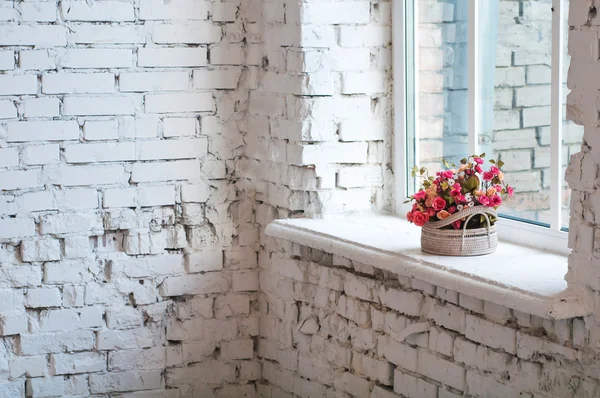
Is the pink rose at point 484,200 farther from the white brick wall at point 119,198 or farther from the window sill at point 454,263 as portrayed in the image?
the white brick wall at point 119,198

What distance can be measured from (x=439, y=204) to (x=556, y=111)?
0.41m

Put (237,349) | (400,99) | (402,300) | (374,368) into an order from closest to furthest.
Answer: (402,300)
(374,368)
(400,99)
(237,349)

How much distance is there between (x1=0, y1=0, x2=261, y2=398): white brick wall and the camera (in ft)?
10.4

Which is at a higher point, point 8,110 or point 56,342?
point 8,110

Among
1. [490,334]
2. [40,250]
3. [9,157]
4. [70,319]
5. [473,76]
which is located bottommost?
[70,319]

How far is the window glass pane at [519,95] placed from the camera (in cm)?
258

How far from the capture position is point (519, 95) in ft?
8.71

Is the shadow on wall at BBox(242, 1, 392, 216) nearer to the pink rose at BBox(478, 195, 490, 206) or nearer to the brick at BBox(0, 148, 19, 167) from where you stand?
the pink rose at BBox(478, 195, 490, 206)

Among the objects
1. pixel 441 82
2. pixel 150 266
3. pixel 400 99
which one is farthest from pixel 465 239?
pixel 150 266

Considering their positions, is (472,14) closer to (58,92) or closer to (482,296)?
(482,296)

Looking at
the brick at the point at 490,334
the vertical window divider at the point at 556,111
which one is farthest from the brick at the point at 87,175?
the vertical window divider at the point at 556,111

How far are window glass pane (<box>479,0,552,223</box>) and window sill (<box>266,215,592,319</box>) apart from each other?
0.61ft

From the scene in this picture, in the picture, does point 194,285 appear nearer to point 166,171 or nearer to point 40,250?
point 166,171

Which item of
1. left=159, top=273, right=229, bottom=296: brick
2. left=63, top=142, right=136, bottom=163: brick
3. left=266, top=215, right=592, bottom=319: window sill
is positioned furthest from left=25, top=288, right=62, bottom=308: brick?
left=266, top=215, right=592, bottom=319: window sill
